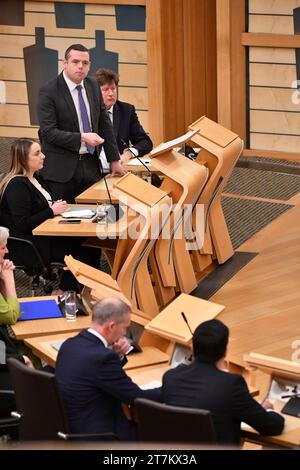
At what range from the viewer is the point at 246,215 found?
1038 cm

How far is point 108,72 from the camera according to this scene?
29.8ft

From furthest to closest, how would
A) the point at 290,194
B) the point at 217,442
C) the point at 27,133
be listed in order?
the point at 27,133
the point at 290,194
the point at 217,442

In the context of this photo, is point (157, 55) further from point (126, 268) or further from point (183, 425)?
point (183, 425)

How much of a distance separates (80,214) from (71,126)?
1020 millimetres

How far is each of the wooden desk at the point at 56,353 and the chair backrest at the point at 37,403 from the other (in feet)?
1.70

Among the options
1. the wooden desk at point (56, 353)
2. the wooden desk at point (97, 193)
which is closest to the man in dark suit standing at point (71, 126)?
the wooden desk at point (97, 193)

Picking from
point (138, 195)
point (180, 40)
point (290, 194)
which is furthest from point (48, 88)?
point (180, 40)

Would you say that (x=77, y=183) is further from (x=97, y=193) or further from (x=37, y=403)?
(x=37, y=403)

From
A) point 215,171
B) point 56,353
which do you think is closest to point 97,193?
point 215,171

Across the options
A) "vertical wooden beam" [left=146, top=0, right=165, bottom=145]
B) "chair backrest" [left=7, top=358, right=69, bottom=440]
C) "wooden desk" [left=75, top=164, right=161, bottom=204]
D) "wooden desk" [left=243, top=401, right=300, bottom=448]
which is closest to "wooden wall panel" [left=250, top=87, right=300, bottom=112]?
"vertical wooden beam" [left=146, top=0, right=165, bottom=145]

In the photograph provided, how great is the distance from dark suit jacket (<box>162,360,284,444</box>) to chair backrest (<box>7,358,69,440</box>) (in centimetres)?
53

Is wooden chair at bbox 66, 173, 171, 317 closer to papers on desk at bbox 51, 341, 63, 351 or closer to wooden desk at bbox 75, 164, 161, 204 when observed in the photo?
wooden desk at bbox 75, 164, 161, 204

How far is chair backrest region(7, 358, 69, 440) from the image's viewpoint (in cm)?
470
